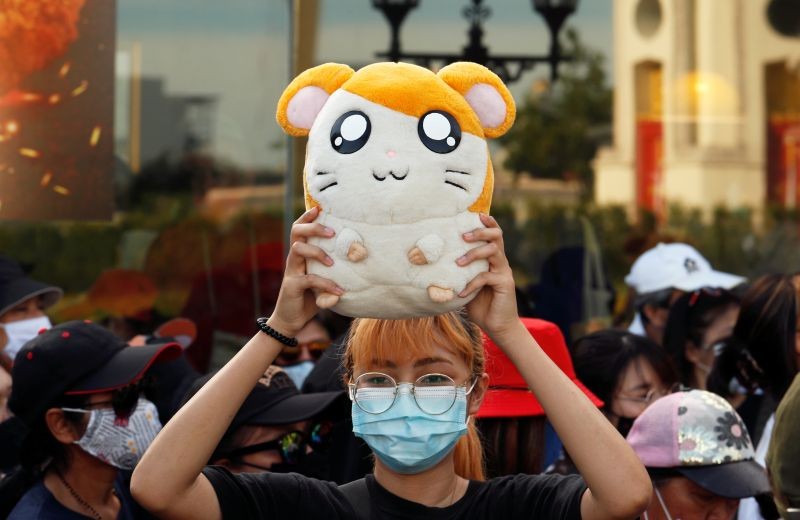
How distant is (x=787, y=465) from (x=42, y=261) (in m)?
4.02

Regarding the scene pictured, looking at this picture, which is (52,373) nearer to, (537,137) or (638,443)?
(638,443)

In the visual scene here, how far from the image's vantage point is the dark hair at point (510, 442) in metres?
3.45

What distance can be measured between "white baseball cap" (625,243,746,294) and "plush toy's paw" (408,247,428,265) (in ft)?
12.3

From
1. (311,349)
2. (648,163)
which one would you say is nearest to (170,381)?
(311,349)

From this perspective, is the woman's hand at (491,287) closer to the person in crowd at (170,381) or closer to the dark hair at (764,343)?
the person in crowd at (170,381)

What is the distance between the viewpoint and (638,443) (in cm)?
338

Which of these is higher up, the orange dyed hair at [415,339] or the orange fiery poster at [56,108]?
the orange fiery poster at [56,108]

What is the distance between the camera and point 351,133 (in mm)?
2420

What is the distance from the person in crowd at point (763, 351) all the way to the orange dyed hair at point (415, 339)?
74.1 inches

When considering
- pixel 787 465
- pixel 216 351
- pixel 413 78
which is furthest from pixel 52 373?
pixel 216 351

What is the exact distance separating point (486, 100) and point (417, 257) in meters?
0.35

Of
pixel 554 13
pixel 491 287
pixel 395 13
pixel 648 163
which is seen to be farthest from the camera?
pixel 648 163

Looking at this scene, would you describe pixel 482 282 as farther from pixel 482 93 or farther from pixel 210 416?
pixel 210 416

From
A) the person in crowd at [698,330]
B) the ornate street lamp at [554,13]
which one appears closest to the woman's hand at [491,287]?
the person in crowd at [698,330]
